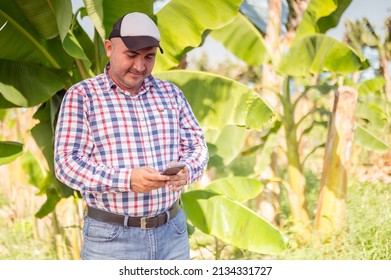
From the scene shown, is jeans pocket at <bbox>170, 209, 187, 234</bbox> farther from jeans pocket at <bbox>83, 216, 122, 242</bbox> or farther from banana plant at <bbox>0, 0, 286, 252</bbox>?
banana plant at <bbox>0, 0, 286, 252</bbox>

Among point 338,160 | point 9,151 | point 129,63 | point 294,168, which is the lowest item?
point 294,168

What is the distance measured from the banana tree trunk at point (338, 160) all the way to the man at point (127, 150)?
6.79 feet

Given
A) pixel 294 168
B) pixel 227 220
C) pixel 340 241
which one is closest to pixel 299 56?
pixel 294 168

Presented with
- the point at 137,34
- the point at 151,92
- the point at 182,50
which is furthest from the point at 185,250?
the point at 182,50

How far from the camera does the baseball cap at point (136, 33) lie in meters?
1.51

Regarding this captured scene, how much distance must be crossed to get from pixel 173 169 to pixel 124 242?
0.80 feet

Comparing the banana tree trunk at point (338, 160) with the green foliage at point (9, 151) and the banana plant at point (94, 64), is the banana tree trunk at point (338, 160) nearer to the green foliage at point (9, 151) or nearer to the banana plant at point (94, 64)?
the banana plant at point (94, 64)

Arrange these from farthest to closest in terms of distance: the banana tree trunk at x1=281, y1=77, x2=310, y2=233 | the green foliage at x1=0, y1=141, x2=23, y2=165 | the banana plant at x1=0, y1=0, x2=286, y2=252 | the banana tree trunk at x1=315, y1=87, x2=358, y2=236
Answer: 1. the banana tree trunk at x1=281, y1=77, x2=310, y2=233
2. the banana tree trunk at x1=315, y1=87, x2=358, y2=236
3. the green foliage at x1=0, y1=141, x2=23, y2=165
4. the banana plant at x1=0, y1=0, x2=286, y2=252

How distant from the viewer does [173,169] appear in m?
1.48

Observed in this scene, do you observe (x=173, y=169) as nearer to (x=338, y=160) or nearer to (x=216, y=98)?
(x=216, y=98)

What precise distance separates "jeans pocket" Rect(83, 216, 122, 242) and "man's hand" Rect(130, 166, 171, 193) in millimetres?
151

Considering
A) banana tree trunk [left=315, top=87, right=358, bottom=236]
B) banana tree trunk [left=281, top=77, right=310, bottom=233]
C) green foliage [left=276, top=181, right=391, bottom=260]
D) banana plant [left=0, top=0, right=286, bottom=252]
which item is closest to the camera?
banana plant [left=0, top=0, right=286, bottom=252]

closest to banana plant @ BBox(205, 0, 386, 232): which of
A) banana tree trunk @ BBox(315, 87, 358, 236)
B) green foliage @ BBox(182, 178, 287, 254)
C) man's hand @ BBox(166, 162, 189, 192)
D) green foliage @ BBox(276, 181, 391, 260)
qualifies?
banana tree trunk @ BBox(315, 87, 358, 236)

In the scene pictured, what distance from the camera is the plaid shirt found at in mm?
1494
